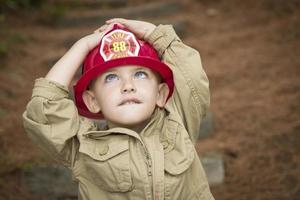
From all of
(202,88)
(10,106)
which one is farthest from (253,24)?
(202,88)

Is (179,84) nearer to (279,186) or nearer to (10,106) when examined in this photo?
(279,186)

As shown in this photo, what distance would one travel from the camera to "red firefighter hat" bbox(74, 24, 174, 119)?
2.59 metres

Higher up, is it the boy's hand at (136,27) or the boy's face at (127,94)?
the boy's hand at (136,27)

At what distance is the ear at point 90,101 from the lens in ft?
9.07

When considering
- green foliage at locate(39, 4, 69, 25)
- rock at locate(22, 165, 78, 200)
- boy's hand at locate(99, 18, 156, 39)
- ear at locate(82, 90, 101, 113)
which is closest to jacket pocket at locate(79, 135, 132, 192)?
ear at locate(82, 90, 101, 113)

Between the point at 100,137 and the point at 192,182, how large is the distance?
0.56 m

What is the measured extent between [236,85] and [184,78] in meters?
2.83

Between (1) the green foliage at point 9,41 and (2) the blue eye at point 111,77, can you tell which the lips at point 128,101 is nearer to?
(2) the blue eye at point 111,77

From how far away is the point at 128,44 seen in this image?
2662 mm

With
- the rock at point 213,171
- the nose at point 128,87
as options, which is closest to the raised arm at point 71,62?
the nose at point 128,87

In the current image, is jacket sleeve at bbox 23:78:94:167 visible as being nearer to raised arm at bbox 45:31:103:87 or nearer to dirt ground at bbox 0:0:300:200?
raised arm at bbox 45:31:103:87

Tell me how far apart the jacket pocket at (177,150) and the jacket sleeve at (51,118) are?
49 cm

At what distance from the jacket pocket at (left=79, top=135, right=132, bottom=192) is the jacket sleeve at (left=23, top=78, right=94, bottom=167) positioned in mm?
111

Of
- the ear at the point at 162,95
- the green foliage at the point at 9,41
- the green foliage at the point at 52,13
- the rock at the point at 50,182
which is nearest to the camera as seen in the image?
the ear at the point at 162,95
